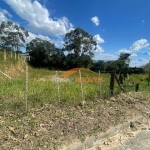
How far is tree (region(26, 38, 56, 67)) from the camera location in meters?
36.2

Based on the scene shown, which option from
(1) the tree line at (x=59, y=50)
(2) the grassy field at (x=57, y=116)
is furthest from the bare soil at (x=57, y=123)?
(1) the tree line at (x=59, y=50)

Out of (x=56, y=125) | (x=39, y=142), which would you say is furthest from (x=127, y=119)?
(x=39, y=142)

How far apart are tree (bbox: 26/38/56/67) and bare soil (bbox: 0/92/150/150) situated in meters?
33.5

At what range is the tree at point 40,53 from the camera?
36.2 m

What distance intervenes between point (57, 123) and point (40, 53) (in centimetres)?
3532

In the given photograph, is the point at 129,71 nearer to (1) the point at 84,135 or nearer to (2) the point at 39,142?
(1) the point at 84,135

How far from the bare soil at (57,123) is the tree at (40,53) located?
3353 centimetres

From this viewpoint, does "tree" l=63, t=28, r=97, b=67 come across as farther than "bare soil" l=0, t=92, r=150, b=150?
Yes

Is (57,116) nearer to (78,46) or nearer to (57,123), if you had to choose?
(57,123)

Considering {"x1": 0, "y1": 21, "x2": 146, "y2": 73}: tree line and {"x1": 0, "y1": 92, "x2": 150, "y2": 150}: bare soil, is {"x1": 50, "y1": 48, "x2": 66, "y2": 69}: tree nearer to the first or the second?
{"x1": 0, "y1": 21, "x2": 146, "y2": 73}: tree line

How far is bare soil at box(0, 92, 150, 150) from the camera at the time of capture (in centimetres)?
225

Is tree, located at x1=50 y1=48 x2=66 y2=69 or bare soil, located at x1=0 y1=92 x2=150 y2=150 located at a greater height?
tree, located at x1=50 y1=48 x2=66 y2=69

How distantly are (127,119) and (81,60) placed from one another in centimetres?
3401

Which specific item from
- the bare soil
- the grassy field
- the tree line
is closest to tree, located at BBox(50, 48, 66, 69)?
the tree line
